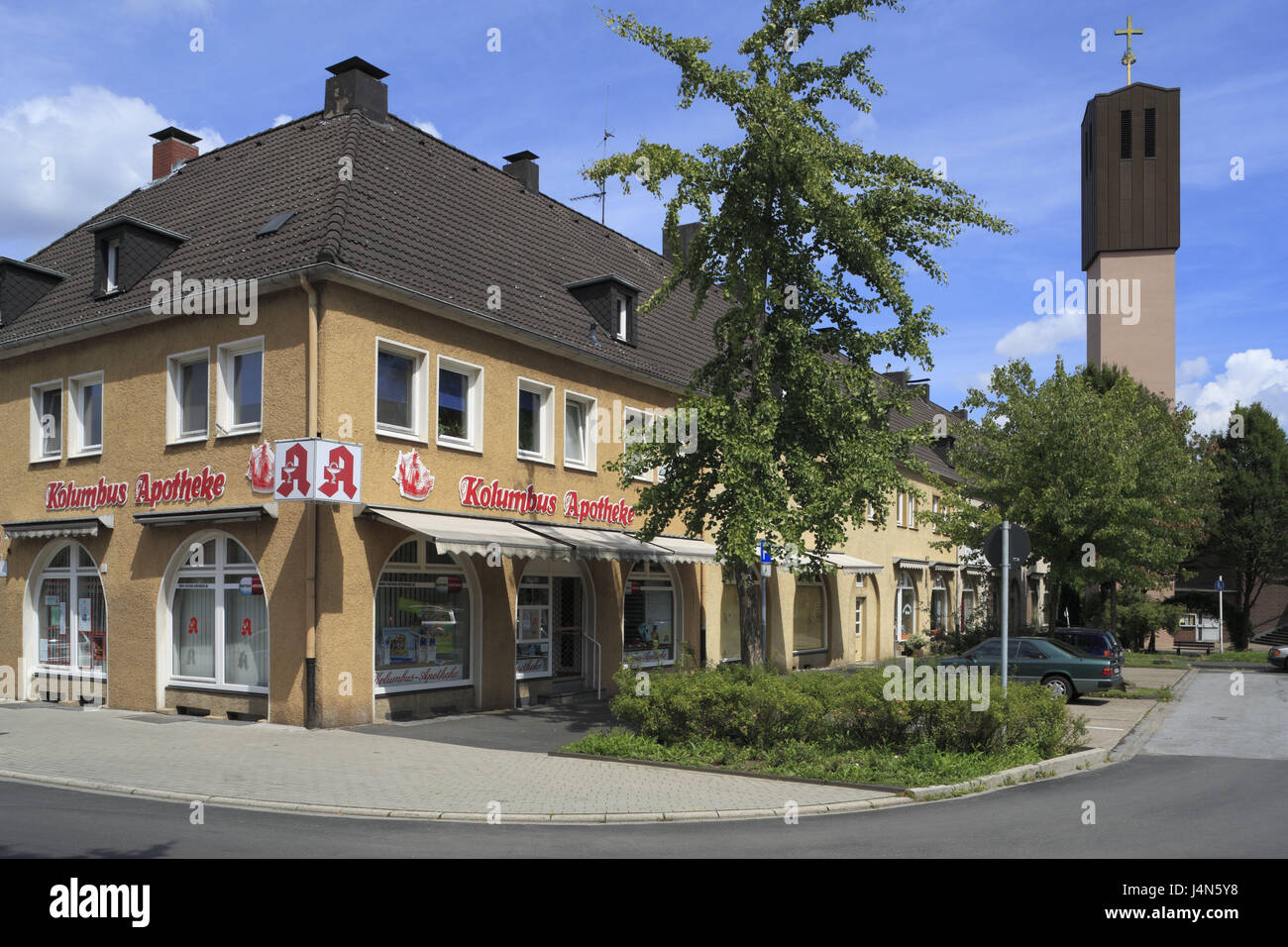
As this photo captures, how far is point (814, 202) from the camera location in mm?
14258

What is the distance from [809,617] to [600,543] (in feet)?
44.8

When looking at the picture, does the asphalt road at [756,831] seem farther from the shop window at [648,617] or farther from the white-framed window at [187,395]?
the shop window at [648,617]

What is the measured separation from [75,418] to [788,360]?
13256 mm

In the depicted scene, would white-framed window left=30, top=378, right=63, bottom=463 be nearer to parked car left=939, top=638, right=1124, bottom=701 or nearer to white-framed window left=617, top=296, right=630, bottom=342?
white-framed window left=617, top=296, right=630, bottom=342

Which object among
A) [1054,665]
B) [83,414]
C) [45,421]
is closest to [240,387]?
[83,414]

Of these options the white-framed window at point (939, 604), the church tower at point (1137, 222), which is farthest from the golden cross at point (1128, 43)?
the white-framed window at point (939, 604)

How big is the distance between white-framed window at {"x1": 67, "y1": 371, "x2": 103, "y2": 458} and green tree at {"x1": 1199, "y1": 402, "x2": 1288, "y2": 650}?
43.1 metres

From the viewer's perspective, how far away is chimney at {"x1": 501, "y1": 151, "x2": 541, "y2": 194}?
88.6 ft

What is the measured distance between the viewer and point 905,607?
38875 mm

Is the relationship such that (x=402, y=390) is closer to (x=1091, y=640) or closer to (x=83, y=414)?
(x=83, y=414)

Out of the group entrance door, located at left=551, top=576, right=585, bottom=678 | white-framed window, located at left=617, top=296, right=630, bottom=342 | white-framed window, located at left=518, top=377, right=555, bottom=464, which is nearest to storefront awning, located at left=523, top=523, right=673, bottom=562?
entrance door, located at left=551, top=576, right=585, bottom=678

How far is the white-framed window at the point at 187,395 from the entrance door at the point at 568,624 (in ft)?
23.1
